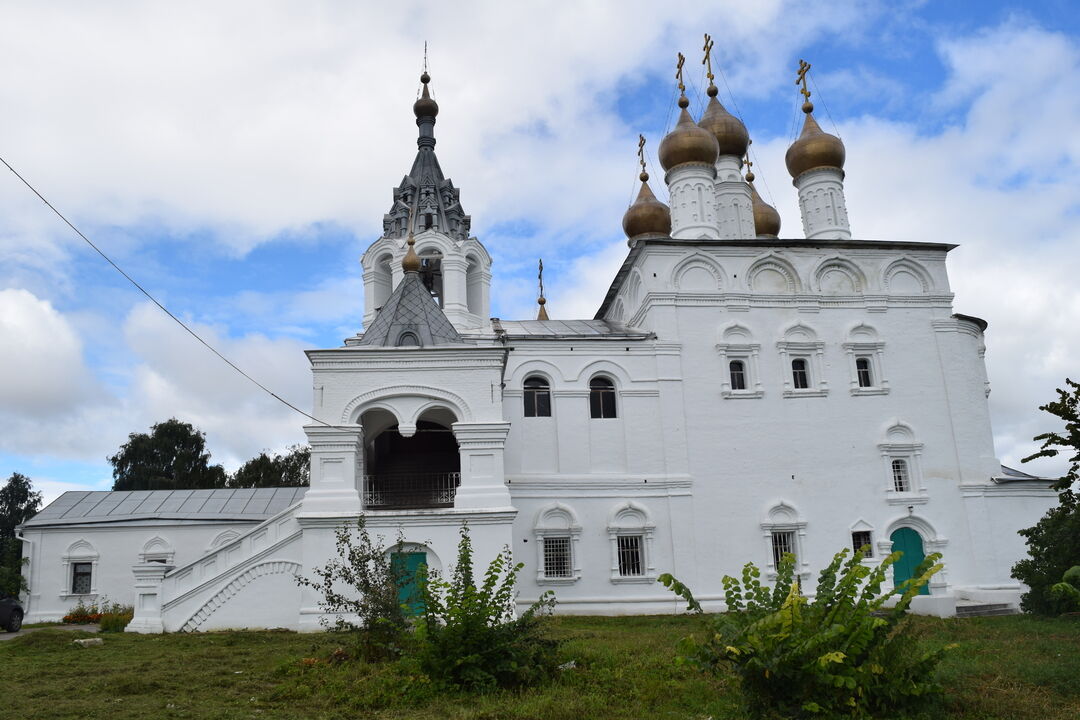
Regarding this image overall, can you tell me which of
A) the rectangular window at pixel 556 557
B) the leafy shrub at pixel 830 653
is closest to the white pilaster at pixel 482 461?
the rectangular window at pixel 556 557

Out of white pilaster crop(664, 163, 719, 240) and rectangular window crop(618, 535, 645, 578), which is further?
white pilaster crop(664, 163, 719, 240)

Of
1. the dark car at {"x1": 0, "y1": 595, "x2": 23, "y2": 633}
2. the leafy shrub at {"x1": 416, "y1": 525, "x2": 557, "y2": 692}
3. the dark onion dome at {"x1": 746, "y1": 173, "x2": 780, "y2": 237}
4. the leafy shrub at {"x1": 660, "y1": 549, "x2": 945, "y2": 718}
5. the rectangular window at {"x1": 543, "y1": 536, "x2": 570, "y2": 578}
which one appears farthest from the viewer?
the dark onion dome at {"x1": 746, "y1": 173, "x2": 780, "y2": 237}

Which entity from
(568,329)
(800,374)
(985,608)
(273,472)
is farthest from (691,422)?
(273,472)

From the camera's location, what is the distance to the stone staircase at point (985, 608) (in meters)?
15.8

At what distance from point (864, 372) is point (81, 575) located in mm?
18804

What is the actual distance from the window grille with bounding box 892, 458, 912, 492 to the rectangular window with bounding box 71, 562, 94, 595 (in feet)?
60.7

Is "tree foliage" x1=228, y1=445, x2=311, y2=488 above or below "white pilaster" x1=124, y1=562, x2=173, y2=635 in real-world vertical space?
above

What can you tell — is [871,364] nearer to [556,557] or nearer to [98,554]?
[556,557]

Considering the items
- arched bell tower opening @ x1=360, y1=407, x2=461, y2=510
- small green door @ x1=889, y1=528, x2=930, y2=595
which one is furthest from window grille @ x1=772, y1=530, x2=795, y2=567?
arched bell tower opening @ x1=360, y1=407, x2=461, y2=510

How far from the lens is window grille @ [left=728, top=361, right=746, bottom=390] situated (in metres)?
17.7

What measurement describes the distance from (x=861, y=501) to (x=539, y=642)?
11.1 meters

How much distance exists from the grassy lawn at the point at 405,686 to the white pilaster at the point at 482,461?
3.51 m

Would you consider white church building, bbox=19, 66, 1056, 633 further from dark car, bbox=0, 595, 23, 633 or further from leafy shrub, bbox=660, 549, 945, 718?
leafy shrub, bbox=660, 549, 945, 718

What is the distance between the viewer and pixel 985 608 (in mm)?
15961
